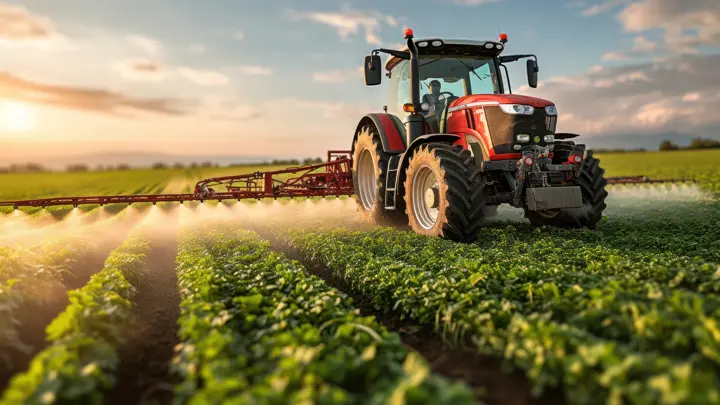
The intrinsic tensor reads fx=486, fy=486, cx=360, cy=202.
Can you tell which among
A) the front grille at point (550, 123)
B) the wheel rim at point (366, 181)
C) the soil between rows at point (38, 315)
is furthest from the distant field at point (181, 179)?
the soil between rows at point (38, 315)

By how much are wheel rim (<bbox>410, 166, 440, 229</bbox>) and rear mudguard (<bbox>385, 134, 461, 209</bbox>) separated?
43cm

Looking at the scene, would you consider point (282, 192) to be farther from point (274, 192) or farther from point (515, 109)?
point (515, 109)

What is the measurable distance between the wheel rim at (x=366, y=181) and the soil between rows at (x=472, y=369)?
20.7ft

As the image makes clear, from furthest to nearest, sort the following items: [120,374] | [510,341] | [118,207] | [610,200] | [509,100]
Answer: [118,207] → [610,200] → [509,100] → [120,374] → [510,341]

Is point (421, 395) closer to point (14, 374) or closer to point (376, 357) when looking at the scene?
point (376, 357)

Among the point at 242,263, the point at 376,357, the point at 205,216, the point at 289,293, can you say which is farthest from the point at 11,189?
the point at 376,357

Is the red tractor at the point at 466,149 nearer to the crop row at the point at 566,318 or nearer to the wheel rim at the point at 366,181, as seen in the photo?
the wheel rim at the point at 366,181

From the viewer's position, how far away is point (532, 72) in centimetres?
896

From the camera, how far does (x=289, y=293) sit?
15.6 ft

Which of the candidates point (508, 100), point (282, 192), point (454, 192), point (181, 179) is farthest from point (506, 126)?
point (181, 179)

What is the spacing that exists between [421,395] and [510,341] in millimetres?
1251

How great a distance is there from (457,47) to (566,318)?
6651mm

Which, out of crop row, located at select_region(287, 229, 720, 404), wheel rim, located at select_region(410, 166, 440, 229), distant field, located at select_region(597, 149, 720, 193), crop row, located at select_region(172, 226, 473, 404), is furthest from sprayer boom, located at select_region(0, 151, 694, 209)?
distant field, located at select_region(597, 149, 720, 193)

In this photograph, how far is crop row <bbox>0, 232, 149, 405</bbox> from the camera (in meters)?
2.60
